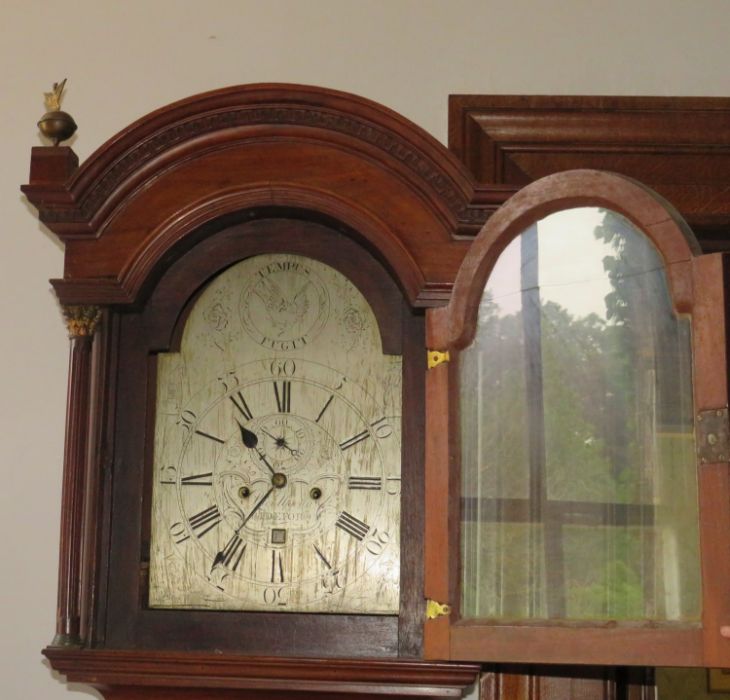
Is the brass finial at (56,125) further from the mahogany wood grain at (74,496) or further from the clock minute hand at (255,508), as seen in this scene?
the clock minute hand at (255,508)

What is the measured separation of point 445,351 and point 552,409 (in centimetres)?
14

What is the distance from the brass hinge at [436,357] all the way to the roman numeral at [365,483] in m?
0.22

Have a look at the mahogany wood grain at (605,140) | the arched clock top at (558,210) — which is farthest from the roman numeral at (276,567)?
the mahogany wood grain at (605,140)

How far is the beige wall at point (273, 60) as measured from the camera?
6.48ft

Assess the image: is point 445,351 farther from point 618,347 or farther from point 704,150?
point 704,150

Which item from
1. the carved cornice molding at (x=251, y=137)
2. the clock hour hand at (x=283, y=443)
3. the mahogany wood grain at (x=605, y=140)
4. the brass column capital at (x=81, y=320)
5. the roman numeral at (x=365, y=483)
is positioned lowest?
the roman numeral at (x=365, y=483)

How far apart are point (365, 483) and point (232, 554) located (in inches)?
7.6

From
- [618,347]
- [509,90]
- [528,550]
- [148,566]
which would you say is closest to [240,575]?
[148,566]

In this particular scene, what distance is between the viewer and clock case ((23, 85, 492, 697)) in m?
1.72

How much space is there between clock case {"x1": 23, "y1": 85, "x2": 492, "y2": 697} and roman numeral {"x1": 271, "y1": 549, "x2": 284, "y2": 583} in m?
0.05

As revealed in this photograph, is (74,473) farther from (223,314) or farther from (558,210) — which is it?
(558,210)

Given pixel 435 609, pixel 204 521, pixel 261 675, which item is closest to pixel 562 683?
pixel 435 609

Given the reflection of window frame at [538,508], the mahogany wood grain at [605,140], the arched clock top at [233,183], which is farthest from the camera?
the mahogany wood grain at [605,140]

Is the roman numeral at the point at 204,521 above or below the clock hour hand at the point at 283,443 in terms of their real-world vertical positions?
below
